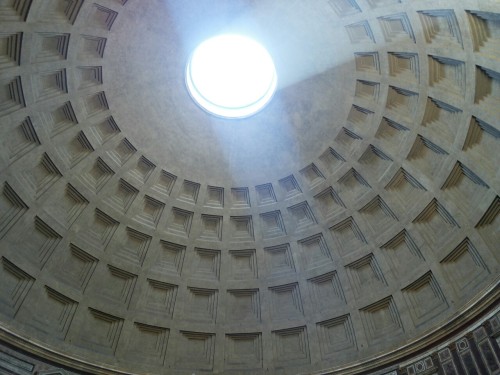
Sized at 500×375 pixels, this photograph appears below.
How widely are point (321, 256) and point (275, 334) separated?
12.5ft

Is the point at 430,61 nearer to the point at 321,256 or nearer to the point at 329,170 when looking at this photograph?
the point at 329,170

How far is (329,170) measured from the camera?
820 inches

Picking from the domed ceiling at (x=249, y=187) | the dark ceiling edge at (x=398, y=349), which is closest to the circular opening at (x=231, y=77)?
the domed ceiling at (x=249, y=187)

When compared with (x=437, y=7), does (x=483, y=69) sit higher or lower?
lower

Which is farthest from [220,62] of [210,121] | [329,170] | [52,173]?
[52,173]

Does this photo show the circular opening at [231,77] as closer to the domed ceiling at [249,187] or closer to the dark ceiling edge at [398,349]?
the domed ceiling at [249,187]

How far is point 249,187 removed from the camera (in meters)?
21.9

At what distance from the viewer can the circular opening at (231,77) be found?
20938 millimetres

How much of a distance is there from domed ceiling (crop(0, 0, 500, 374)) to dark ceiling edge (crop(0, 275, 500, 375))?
0.07 metres

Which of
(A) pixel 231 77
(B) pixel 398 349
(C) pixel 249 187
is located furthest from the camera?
(A) pixel 231 77

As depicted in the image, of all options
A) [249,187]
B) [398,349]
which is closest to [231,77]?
[249,187]

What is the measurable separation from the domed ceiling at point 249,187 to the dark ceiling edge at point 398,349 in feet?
0.23

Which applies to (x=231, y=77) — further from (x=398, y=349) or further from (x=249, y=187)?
(x=398, y=349)

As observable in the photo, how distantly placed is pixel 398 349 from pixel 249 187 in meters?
9.01
